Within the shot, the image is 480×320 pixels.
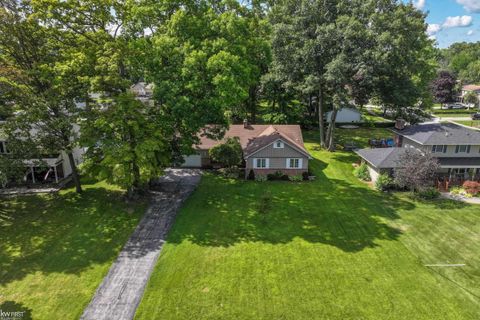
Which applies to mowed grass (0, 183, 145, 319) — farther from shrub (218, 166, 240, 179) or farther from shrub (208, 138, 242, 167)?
shrub (218, 166, 240, 179)

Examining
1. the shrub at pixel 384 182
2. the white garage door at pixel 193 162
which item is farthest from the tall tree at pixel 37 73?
the shrub at pixel 384 182

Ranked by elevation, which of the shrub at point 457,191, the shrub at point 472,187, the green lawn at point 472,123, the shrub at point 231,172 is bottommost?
the shrub at point 457,191

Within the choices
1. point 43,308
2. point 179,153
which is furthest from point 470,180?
point 43,308

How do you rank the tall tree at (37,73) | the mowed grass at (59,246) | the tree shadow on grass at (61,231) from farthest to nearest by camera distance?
1. the tall tree at (37,73)
2. the tree shadow on grass at (61,231)
3. the mowed grass at (59,246)

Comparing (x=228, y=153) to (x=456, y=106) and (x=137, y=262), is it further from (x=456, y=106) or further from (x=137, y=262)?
(x=456, y=106)

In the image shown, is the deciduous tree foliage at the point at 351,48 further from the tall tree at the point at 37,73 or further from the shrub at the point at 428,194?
the tall tree at the point at 37,73
